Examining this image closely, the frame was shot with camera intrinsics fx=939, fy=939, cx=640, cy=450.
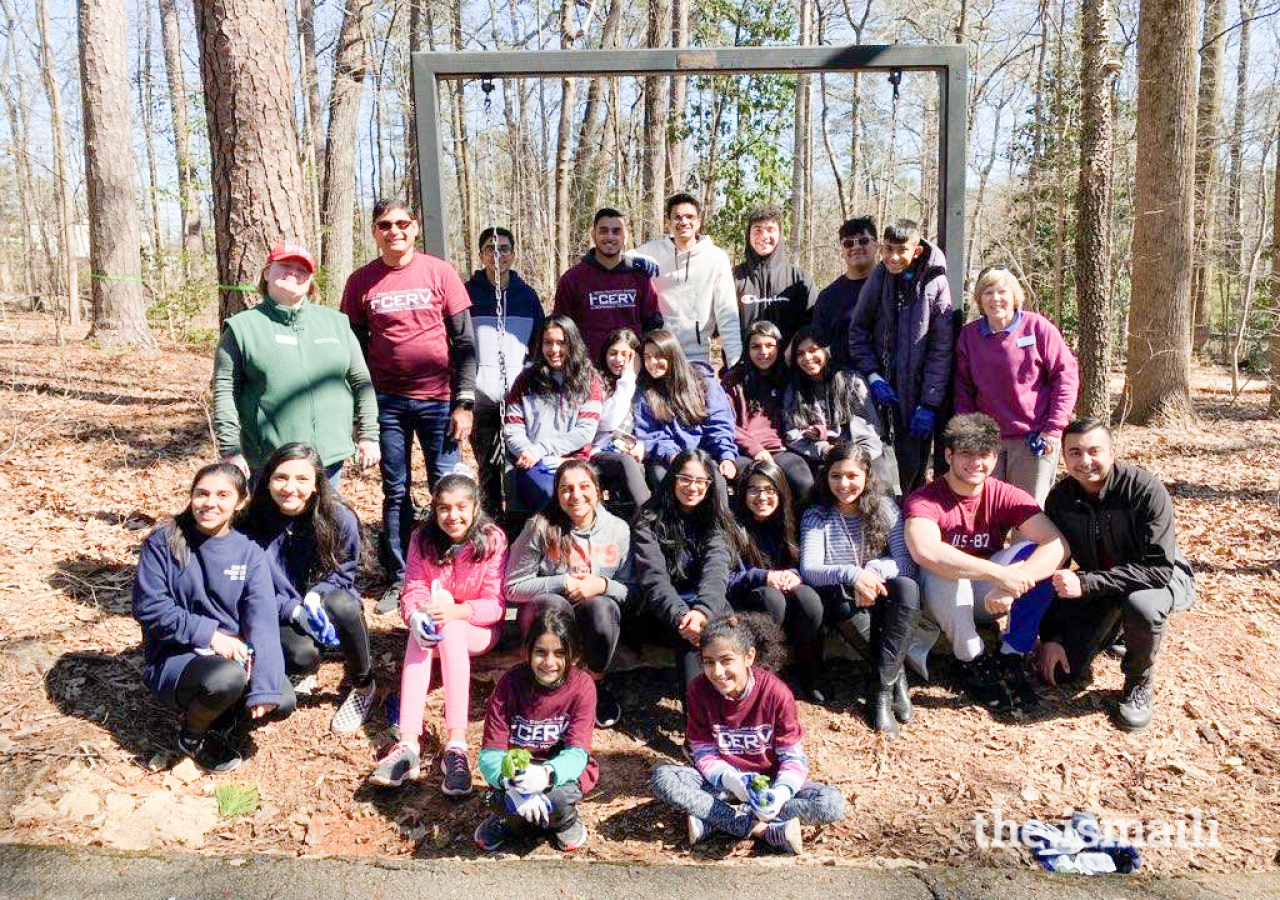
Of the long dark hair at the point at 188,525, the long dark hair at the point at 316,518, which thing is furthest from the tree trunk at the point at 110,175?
the long dark hair at the point at 188,525

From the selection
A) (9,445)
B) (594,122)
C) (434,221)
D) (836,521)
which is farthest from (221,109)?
(594,122)

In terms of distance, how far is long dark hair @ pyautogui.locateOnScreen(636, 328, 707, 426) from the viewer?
4891 millimetres

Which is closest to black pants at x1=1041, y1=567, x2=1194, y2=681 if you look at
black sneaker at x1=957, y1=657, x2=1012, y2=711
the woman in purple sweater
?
black sneaker at x1=957, y1=657, x2=1012, y2=711

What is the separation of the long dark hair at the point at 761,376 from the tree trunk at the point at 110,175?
918 centimetres

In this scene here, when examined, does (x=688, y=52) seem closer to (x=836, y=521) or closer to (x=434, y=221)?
(x=434, y=221)

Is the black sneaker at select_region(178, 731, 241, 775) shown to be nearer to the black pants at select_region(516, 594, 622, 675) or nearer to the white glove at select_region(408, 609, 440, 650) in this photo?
the white glove at select_region(408, 609, 440, 650)

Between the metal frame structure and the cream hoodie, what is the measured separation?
1018mm

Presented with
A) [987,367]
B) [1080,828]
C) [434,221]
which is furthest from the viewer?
[434,221]

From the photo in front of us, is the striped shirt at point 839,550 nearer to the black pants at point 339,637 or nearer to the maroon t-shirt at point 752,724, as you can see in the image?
the maroon t-shirt at point 752,724

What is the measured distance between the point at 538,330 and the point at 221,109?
2350 mm

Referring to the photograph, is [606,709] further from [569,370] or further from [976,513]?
[976,513]

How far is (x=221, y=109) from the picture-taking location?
540cm

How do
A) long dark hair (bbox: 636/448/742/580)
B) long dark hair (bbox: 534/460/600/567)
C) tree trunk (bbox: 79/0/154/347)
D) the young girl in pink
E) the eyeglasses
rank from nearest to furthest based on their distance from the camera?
the young girl in pink
long dark hair (bbox: 534/460/600/567)
long dark hair (bbox: 636/448/742/580)
the eyeglasses
tree trunk (bbox: 79/0/154/347)

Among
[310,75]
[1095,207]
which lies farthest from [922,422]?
[310,75]
